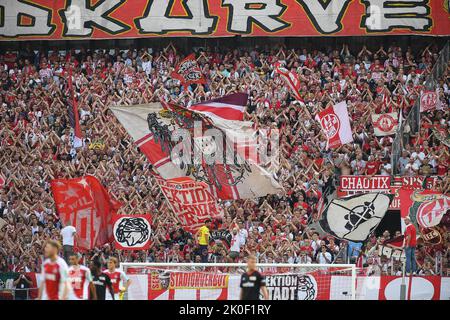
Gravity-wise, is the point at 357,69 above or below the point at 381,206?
above

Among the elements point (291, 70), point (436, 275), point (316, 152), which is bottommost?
point (436, 275)

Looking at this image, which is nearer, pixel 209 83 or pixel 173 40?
pixel 209 83

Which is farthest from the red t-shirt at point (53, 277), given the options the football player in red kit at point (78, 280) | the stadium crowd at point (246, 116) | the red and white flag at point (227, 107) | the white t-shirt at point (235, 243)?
the red and white flag at point (227, 107)

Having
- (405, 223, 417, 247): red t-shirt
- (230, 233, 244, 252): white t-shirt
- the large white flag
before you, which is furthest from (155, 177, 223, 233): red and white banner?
(405, 223, 417, 247): red t-shirt

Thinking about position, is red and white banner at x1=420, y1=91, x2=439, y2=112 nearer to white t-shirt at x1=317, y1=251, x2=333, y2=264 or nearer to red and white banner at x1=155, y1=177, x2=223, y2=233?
white t-shirt at x1=317, y1=251, x2=333, y2=264

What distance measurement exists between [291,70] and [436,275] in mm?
9709

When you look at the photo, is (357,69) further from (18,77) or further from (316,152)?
(18,77)

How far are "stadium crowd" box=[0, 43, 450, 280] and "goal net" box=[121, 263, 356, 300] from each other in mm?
1575

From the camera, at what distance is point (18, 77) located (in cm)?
3356

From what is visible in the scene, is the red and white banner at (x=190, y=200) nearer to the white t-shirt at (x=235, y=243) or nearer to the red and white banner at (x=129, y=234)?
the red and white banner at (x=129, y=234)
